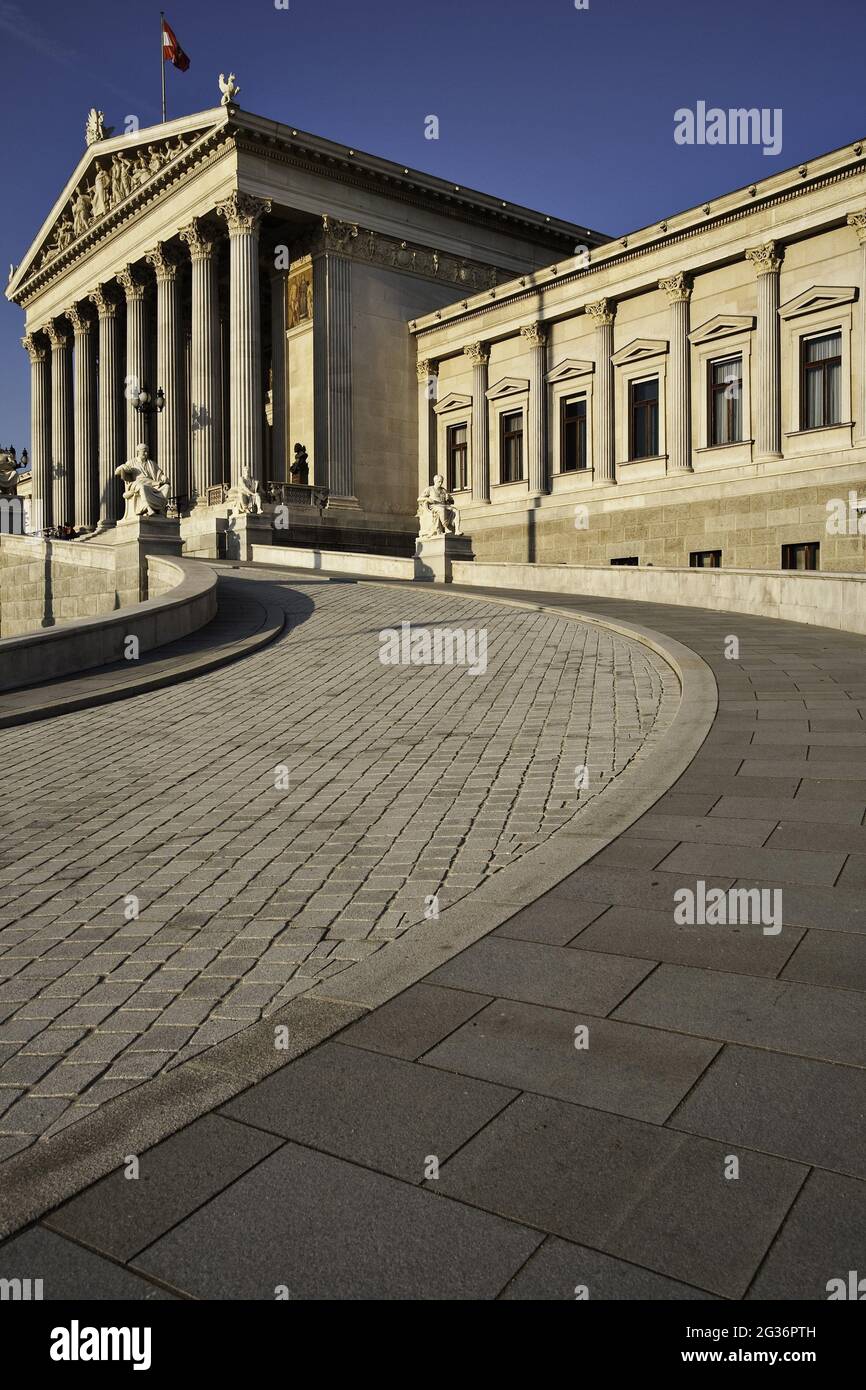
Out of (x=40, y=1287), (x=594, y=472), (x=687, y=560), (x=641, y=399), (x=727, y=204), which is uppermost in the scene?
(x=727, y=204)

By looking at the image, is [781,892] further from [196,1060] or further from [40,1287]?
[40,1287]

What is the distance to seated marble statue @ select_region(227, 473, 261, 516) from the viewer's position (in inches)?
1577

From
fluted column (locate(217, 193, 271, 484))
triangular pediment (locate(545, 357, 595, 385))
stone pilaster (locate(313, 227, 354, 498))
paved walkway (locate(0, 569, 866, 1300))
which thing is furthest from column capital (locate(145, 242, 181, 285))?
paved walkway (locate(0, 569, 866, 1300))

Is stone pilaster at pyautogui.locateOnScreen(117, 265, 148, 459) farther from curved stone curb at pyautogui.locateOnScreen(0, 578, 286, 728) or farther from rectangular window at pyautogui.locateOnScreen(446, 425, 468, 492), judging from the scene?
→ curved stone curb at pyautogui.locateOnScreen(0, 578, 286, 728)

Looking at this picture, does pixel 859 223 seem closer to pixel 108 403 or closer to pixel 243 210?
pixel 243 210

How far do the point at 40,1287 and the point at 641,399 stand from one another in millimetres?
40013

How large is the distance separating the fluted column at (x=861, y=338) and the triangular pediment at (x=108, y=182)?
25453mm

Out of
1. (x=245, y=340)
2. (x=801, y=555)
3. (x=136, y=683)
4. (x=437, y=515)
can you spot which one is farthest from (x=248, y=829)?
(x=245, y=340)

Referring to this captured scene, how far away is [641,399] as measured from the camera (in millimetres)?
39656

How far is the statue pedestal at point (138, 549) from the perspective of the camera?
981 inches

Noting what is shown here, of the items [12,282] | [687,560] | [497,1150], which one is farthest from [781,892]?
[12,282]

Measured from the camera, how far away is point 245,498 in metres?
40.4

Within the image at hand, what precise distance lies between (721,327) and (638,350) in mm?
3895

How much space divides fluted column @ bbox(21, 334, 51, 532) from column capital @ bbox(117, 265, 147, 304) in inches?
544
